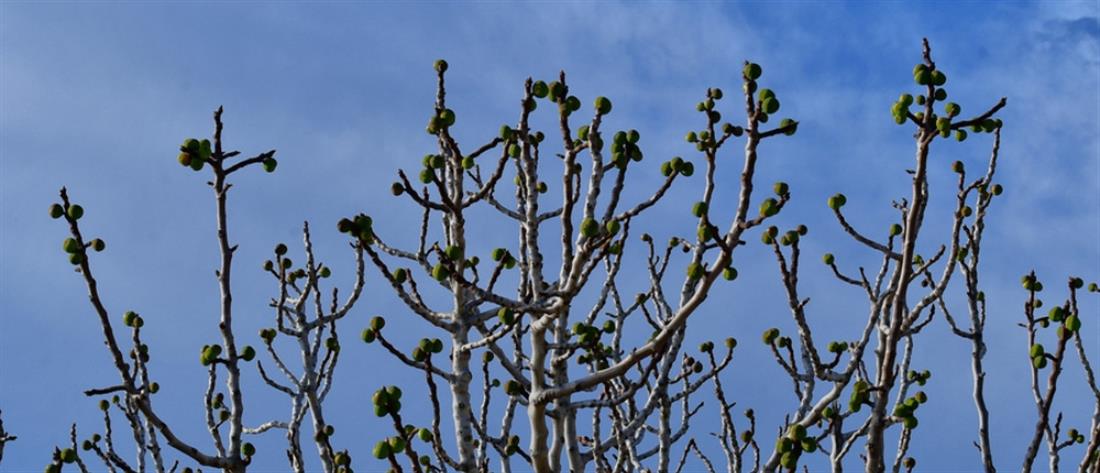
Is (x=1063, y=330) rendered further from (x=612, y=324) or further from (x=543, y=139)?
(x=543, y=139)

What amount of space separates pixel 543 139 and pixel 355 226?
292 cm

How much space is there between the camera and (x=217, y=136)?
7910mm

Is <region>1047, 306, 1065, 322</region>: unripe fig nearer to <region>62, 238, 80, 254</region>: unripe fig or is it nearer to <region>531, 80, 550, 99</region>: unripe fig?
<region>531, 80, 550, 99</region>: unripe fig

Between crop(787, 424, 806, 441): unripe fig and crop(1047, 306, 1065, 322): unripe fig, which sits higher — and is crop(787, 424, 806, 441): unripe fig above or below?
below

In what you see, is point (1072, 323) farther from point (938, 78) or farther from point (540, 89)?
point (540, 89)

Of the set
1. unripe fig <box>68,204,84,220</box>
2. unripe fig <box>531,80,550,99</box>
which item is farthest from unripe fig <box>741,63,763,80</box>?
unripe fig <box>68,204,84,220</box>

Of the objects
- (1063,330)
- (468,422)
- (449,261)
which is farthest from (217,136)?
(1063,330)

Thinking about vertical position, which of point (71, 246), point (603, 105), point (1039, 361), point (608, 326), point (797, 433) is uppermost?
point (603, 105)

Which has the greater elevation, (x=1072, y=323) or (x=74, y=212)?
(x=74, y=212)

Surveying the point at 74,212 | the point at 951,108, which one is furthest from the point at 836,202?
the point at 74,212

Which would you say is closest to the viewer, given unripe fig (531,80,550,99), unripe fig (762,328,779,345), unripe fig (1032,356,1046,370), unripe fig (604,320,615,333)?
unripe fig (1032,356,1046,370)

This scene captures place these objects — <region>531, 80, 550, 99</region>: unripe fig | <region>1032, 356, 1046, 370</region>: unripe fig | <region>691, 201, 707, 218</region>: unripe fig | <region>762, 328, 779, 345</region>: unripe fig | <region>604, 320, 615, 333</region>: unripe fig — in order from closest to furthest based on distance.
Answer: <region>691, 201, 707, 218</region>: unripe fig, <region>1032, 356, 1046, 370</region>: unripe fig, <region>531, 80, 550, 99</region>: unripe fig, <region>762, 328, 779, 345</region>: unripe fig, <region>604, 320, 615, 333</region>: unripe fig

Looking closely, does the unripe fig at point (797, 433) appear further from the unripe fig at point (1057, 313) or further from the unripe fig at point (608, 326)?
the unripe fig at point (608, 326)

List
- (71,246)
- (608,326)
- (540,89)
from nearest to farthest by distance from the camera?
(71,246)
(540,89)
(608,326)
